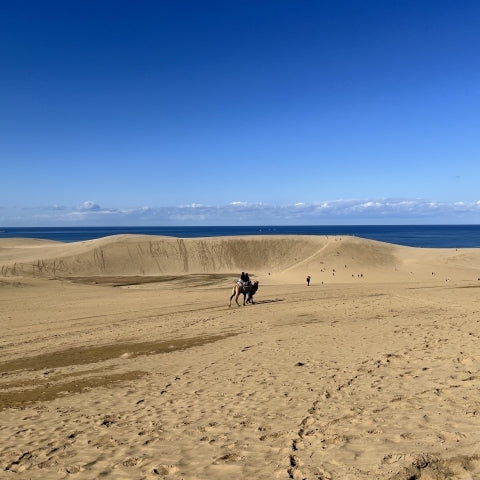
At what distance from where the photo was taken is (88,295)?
30141mm

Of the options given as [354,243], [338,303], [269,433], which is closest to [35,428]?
[269,433]

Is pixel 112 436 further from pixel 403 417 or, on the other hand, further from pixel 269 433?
pixel 403 417

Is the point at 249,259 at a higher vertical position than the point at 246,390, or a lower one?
lower

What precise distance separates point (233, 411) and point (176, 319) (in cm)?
1138

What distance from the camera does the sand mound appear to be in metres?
47.4

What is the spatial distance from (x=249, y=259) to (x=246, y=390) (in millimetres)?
50062

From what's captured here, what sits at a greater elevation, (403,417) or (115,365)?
(403,417)

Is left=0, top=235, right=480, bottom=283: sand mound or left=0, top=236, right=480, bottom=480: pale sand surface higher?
left=0, top=236, right=480, bottom=480: pale sand surface

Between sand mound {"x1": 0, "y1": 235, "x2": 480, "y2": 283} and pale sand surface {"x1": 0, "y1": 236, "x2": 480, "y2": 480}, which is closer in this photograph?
pale sand surface {"x1": 0, "y1": 236, "x2": 480, "y2": 480}

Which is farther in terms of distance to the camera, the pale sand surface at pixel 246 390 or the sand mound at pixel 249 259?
the sand mound at pixel 249 259

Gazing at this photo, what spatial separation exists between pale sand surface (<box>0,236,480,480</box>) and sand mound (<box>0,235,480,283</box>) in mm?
24246

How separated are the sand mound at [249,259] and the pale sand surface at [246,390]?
79.5ft

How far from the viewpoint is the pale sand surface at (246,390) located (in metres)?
5.66

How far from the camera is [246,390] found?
8.80m
